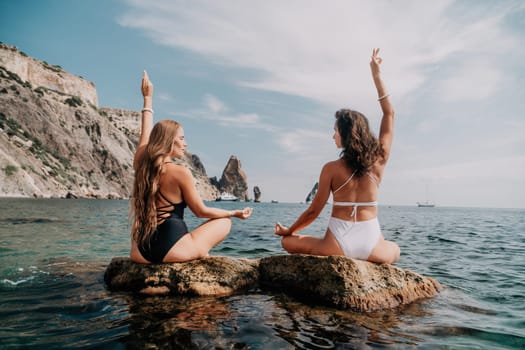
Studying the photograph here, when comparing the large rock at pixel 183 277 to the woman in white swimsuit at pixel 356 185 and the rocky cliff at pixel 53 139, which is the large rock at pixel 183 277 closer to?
the woman in white swimsuit at pixel 356 185

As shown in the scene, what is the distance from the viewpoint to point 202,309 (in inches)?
A: 155

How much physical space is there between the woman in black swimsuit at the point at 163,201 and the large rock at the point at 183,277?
14 centimetres

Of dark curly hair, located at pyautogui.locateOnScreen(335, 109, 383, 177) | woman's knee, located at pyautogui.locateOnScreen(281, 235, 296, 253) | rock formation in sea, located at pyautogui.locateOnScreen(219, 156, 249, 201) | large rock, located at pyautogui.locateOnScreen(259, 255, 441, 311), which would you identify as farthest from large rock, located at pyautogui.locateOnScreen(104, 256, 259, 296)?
rock formation in sea, located at pyautogui.locateOnScreen(219, 156, 249, 201)

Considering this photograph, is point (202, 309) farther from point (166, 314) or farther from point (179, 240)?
point (179, 240)

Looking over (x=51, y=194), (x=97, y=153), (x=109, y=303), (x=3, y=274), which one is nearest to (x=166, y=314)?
(x=109, y=303)

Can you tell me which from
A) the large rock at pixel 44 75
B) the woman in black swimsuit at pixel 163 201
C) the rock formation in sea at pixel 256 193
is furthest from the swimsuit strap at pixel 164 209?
the rock formation in sea at pixel 256 193

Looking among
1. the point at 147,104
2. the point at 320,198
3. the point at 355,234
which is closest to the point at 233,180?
the point at 147,104

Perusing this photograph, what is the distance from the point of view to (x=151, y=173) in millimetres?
4379

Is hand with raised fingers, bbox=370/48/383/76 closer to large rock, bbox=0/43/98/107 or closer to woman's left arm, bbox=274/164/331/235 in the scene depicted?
woman's left arm, bbox=274/164/331/235

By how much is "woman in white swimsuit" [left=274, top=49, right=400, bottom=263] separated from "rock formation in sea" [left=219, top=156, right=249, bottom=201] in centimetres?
15531

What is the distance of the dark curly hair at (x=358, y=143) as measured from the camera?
14.0 ft

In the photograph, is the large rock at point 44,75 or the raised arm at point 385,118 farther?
the large rock at point 44,75

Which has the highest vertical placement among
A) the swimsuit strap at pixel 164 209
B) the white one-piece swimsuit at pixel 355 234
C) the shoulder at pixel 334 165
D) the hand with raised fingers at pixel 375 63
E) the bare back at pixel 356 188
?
the hand with raised fingers at pixel 375 63

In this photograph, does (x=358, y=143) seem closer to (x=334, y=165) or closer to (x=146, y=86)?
(x=334, y=165)
